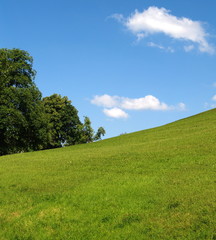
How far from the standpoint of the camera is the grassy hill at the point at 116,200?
35.0ft

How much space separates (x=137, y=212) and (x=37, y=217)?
13.3ft

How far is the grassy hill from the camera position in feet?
35.0

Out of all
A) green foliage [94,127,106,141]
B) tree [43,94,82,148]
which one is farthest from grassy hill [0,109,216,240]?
green foliage [94,127,106,141]

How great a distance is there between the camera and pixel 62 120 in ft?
248

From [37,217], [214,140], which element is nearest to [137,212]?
[37,217]

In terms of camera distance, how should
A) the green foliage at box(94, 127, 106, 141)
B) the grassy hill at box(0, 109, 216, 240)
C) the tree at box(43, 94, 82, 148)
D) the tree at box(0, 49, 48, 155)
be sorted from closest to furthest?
the grassy hill at box(0, 109, 216, 240) < the tree at box(0, 49, 48, 155) < the tree at box(43, 94, 82, 148) < the green foliage at box(94, 127, 106, 141)

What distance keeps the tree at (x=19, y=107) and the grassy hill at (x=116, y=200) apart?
27247 mm

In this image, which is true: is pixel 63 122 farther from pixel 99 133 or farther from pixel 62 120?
pixel 99 133

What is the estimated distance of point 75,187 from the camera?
53.4ft

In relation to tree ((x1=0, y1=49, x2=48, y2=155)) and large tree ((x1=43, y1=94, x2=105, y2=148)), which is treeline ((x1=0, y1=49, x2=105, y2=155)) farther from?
large tree ((x1=43, y1=94, x2=105, y2=148))

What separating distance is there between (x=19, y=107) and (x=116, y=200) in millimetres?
39760

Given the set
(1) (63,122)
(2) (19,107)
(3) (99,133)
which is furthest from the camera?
(3) (99,133)

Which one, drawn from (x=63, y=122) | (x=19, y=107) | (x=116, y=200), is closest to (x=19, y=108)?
(x=19, y=107)

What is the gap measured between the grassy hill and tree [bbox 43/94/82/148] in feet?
168
